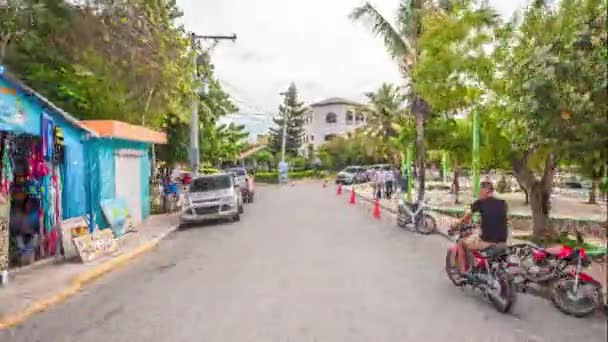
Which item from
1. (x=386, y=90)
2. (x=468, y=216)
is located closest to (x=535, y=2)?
(x=468, y=216)

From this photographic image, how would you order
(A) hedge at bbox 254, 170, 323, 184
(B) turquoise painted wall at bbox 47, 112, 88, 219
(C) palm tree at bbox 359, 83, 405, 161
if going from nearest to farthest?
(B) turquoise painted wall at bbox 47, 112, 88, 219 < (C) palm tree at bbox 359, 83, 405, 161 < (A) hedge at bbox 254, 170, 323, 184

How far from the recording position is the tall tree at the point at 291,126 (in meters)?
75.9

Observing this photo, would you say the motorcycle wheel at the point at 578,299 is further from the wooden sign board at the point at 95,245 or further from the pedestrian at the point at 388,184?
the pedestrian at the point at 388,184

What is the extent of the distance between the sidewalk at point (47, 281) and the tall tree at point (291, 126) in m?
61.8

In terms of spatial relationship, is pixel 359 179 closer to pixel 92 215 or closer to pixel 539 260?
pixel 92 215

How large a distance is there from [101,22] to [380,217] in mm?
11925

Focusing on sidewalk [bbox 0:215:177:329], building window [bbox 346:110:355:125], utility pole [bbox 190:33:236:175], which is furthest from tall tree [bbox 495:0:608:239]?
building window [bbox 346:110:355:125]

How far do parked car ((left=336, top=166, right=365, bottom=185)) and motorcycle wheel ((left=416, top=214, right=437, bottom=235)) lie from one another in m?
35.7

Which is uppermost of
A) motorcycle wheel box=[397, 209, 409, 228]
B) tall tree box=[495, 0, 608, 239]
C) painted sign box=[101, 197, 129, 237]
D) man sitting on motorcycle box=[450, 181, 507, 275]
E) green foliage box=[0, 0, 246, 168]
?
green foliage box=[0, 0, 246, 168]

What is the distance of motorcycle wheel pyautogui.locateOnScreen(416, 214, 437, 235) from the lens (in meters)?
16.1

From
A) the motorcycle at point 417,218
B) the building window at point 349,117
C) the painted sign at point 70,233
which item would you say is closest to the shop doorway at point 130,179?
the painted sign at point 70,233

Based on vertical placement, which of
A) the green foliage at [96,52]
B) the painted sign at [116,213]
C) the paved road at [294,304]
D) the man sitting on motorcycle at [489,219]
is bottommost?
the paved road at [294,304]

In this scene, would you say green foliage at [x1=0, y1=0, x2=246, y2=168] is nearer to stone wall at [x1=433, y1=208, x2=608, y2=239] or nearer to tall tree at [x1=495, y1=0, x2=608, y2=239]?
tall tree at [x1=495, y1=0, x2=608, y2=239]

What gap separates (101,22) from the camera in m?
15.7
